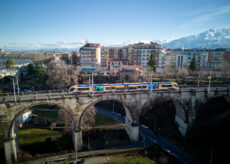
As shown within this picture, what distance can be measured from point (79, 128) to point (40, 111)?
30119 mm

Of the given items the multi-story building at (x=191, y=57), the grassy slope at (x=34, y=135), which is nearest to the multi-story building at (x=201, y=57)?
the multi-story building at (x=191, y=57)

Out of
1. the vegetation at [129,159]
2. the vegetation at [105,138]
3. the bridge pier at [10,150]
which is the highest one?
the bridge pier at [10,150]

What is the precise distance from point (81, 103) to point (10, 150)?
1511 centimetres

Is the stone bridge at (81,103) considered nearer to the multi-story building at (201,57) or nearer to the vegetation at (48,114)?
the vegetation at (48,114)

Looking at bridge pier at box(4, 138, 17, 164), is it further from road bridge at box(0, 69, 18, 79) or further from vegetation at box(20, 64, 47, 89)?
road bridge at box(0, 69, 18, 79)

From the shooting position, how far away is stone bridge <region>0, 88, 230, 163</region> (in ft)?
83.3

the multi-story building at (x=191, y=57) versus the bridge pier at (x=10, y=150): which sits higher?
the multi-story building at (x=191, y=57)

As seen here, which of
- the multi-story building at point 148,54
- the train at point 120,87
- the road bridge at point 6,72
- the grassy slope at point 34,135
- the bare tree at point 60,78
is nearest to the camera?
the train at point 120,87

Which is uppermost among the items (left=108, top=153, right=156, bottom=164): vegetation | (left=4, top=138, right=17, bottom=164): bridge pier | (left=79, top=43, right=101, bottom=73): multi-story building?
(left=79, top=43, right=101, bottom=73): multi-story building

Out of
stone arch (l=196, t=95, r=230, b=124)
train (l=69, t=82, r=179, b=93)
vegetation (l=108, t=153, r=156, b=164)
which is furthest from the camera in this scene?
stone arch (l=196, t=95, r=230, b=124)

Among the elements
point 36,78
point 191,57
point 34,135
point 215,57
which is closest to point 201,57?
point 191,57

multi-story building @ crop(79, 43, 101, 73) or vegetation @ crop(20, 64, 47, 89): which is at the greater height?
multi-story building @ crop(79, 43, 101, 73)

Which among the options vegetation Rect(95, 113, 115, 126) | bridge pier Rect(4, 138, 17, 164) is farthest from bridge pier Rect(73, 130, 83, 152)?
vegetation Rect(95, 113, 115, 126)

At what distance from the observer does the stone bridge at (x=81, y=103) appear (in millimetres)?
25391
